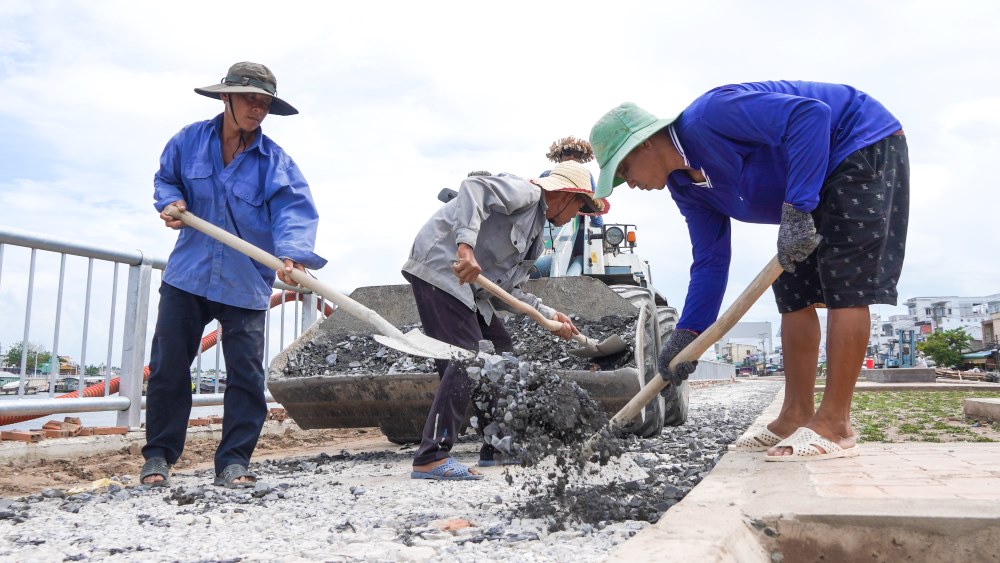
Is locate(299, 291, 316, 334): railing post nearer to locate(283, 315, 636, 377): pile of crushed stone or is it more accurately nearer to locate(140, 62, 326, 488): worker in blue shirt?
locate(283, 315, 636, 377): pile of crushed stone

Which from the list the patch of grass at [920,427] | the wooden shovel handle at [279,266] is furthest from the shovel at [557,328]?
the patch of grass at [920,427]

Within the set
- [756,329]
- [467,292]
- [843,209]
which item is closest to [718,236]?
[843,209]

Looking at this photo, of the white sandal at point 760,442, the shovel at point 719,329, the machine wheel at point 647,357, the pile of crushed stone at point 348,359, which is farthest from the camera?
the pile of crushed stone at point 348,359

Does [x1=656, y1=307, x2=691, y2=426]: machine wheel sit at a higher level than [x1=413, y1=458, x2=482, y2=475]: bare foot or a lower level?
higher

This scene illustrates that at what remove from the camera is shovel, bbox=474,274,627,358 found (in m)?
3.51

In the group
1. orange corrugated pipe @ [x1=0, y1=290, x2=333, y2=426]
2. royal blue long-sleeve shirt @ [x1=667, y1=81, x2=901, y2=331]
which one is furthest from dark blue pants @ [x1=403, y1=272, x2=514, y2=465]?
orange corrugated pipe @ [x1=0, y1=290, x2=333, y2=426]

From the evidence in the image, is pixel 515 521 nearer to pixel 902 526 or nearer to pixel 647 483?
pixel 647 483

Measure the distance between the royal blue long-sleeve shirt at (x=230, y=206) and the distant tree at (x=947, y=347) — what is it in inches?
2529

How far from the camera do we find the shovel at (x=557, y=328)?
3.51 m

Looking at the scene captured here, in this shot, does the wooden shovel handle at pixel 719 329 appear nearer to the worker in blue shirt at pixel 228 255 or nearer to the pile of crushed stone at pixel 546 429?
the pile of crushed stone at pixel 546 429

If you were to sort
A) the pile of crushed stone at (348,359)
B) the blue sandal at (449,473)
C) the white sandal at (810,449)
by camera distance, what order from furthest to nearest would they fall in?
the pile of crushed stone at (348,359), the blue sandal at (449,473), the white sandal at (810,449)

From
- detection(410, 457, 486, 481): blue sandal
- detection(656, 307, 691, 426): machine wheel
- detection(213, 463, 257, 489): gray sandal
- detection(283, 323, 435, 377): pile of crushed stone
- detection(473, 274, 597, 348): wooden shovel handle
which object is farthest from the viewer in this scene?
detection(656, 307, 691, 426): machine wheel

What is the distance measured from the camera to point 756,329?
8081 cm

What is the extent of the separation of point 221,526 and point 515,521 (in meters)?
0.91
